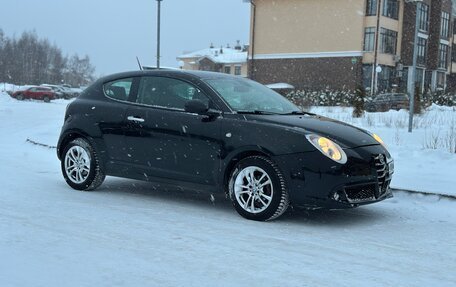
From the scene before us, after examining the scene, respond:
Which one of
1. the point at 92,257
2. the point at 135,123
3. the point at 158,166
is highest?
the point at 135,123

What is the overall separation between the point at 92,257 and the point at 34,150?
8.30 metres

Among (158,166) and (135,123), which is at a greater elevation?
(135,123)

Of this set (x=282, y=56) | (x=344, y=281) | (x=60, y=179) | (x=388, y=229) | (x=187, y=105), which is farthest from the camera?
(x=282, y=56)

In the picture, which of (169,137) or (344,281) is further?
(169,137)

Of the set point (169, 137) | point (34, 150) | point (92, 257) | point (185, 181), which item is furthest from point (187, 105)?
point (34, 150)

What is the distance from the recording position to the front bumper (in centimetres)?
564

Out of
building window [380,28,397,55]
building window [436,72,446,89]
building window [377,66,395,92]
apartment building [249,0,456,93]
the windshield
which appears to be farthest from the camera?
building window [436,72,446,89]

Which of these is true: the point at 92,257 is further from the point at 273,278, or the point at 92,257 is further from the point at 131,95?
the point at 131,95

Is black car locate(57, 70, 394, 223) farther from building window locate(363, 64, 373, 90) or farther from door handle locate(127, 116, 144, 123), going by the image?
building window locate(363, 64, 373, 90)

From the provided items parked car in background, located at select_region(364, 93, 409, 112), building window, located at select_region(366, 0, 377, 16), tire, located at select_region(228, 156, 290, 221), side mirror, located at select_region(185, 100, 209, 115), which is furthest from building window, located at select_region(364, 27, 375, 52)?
tire, located at select_region(228, 156, 290, 221)

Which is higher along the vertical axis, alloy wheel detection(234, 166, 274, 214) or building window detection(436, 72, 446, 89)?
building window detection(436, 72, 446, 89)

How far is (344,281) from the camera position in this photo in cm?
415

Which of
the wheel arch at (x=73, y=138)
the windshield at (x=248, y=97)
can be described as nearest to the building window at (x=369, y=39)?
the windshield at (x=248, y=97)

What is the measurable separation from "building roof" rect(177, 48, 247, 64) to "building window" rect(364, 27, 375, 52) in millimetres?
35013
